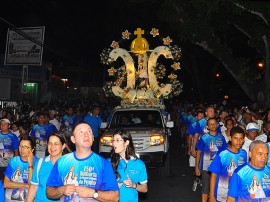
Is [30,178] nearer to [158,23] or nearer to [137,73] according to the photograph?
[137,73]

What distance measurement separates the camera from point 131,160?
5.02 metres

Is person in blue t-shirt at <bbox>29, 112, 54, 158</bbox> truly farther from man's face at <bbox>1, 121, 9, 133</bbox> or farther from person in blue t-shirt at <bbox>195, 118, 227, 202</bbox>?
person in blue t-shirt at <bbox>195, 118, 227, 202</bbox>

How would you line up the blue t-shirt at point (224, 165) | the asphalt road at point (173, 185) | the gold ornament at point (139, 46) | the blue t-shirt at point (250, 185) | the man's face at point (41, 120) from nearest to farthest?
the blue t-shirt at point (250, 185), the blue t-shirt at point (224, 165), the asphalt road at point (173, 185), the man's face at point (41, 120), the gold ornament at point (139, 46)

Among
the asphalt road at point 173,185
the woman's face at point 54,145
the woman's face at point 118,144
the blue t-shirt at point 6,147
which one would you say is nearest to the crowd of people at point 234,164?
the asphalt road at point 173,185

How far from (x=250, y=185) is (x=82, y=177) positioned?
6.01 feet

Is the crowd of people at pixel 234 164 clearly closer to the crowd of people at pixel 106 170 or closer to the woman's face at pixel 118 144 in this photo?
the crowd of people at pixel 106 170

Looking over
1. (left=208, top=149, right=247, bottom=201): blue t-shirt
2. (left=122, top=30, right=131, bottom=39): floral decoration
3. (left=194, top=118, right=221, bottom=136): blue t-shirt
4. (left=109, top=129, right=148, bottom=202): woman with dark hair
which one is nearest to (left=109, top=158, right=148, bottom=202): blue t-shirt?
(left=109, top=129, right=148, bottom=202): woman with dark hair

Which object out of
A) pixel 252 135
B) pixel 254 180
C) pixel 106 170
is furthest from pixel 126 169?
pixel 252 135

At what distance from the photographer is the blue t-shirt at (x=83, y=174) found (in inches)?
146

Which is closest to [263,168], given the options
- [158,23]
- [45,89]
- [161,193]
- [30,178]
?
[30,178]

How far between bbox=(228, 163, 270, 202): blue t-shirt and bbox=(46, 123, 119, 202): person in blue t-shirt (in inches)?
54.5

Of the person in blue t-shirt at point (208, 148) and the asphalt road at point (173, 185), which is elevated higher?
the person in blue t-shirt at point (208, 148)

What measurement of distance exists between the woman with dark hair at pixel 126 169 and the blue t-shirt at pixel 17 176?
4.03 ft

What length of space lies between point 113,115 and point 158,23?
18824mm
